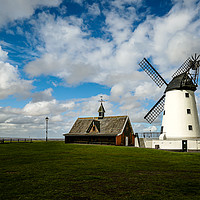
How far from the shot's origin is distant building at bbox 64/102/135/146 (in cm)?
4275

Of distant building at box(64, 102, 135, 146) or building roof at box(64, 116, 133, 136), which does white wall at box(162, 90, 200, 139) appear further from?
building roof at box(64, 116, 133, 136)

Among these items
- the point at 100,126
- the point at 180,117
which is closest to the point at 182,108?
the point at 180,117

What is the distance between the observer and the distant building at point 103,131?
140 feet

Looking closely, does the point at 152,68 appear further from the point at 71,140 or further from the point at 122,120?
the point at 71,140

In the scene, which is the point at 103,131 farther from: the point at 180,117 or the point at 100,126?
the point at 180,117

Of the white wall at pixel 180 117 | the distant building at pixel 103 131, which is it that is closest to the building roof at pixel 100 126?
the distant building at pixel 103 131

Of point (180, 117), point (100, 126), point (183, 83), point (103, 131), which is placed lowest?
point (103, 131)

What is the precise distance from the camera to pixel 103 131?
4538cm

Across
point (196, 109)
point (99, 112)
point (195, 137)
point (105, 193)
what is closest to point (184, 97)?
point (196, 109)

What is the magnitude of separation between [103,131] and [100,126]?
248cm

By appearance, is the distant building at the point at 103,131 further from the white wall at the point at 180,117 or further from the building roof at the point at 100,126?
the white wall at the point at 180,117

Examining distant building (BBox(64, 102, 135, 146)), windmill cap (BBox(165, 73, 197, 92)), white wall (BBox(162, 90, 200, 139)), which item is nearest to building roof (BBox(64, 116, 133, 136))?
distant building (BBox(64, 102, 135, 146))

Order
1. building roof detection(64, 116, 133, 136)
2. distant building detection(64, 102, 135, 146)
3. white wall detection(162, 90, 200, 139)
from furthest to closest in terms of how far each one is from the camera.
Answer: building roof detection(64, 116, 133, 136)
distant building detection(64, 102, 135, 146)
white wall detection(162, 90, 200, 139)

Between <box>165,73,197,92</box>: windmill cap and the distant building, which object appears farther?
the distant building
